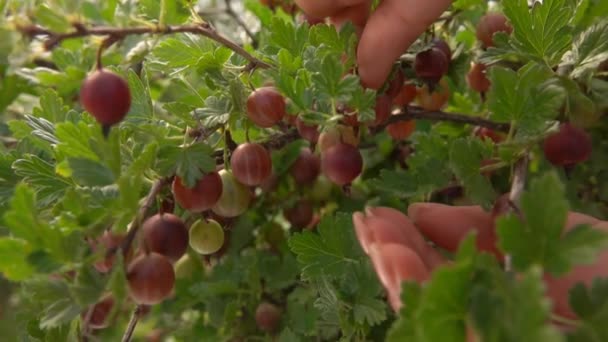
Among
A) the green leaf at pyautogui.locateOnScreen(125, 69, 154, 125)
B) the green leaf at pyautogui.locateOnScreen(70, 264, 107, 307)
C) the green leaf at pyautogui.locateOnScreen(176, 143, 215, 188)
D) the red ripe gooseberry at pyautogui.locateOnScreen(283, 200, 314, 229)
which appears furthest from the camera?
the red ripe gooseberry at pyautogui.locateOnScreen(283, 200, 314, 229)

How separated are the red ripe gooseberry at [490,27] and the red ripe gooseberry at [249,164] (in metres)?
0.40

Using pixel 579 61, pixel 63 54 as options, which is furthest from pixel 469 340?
pixel 63 54

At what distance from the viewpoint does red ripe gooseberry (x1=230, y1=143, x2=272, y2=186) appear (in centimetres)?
77

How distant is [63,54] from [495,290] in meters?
0.77

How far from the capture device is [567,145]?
0.78m

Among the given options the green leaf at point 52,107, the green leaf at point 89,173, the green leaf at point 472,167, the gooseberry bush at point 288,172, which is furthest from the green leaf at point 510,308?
the green leaf at point 52,107

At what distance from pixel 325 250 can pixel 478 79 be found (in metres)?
0.40

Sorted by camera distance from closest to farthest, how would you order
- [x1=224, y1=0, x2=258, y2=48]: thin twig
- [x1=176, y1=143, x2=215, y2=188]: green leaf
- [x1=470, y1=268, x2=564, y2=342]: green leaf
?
[x1=470, y1=268, x2=564, y2=342]: green leaf → [x1=176, y1=143, x2=215, y2=188]: green leaf → [x1=224, y1=0, x2=258, y2=48]: thin twig

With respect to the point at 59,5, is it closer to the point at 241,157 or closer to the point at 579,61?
the point at 241,157

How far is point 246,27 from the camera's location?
1.27 m

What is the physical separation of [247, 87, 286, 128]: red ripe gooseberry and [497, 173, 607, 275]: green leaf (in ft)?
1.06

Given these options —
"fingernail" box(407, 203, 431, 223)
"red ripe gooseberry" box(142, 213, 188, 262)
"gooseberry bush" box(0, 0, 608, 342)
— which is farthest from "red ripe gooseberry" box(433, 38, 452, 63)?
"red ripe gooseberry" box(142, 213, 188, 262)

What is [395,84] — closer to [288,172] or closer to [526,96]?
[526,96]

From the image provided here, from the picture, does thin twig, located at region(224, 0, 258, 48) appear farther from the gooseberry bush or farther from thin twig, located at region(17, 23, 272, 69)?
thin twig, located at region(17, 23, 272, 69)
